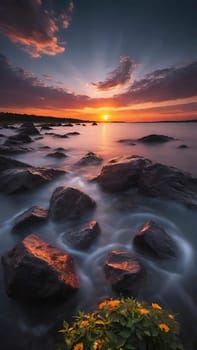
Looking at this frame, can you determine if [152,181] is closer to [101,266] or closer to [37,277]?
[101,266]

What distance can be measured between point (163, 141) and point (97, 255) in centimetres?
2374

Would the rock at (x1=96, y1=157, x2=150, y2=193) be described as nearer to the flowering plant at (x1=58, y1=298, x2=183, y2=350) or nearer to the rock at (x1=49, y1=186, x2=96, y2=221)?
the rock at (x1=49, y1=186, x2=96, y2=221)

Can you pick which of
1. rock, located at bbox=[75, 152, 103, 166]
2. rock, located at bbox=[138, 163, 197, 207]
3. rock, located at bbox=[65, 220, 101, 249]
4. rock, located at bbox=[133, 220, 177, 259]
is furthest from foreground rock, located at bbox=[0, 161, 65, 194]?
rock, located at bbox=[133, 220, 177, 259]

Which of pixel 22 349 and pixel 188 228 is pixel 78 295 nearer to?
pixel 22 349

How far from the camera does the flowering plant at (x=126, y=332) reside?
1.85 m

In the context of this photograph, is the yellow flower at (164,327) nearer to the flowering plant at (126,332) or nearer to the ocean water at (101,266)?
the flowering plant at (126,332)

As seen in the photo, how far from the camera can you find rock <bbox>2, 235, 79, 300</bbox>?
11.2 ft

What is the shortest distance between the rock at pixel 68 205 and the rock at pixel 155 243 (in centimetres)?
221

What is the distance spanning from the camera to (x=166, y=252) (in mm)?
4602

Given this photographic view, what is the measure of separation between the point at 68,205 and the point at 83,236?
1.54 metres

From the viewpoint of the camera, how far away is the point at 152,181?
26.5 ft

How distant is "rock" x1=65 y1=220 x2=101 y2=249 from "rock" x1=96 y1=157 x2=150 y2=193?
327 cm

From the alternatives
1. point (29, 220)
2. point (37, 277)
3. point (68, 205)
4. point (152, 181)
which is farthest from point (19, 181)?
point (37, 277)

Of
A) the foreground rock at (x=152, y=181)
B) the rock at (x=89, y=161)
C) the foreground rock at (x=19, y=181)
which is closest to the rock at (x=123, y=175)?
the foreground rock at (x=152, y=181)
